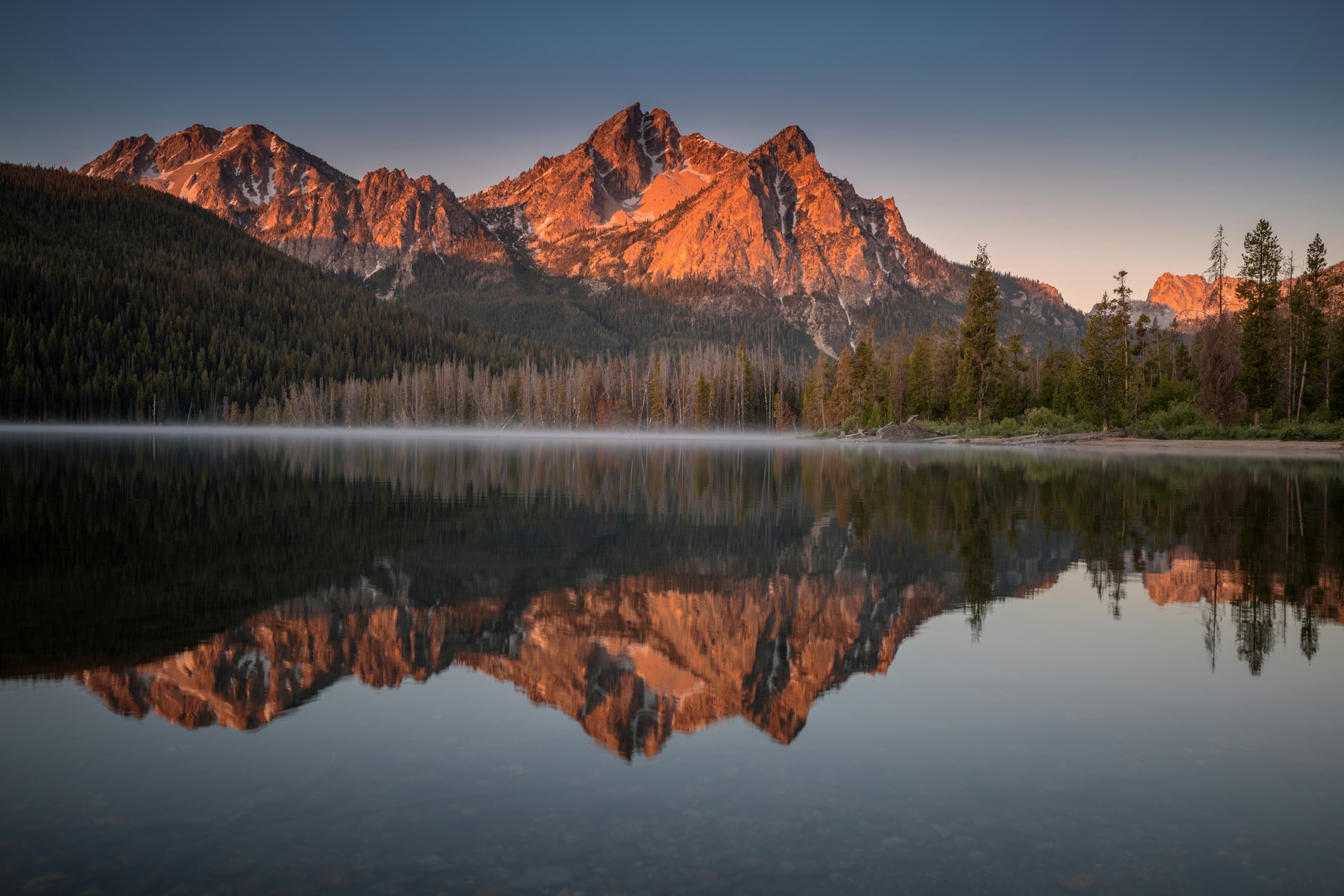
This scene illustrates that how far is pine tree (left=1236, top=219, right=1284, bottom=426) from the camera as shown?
63.2m

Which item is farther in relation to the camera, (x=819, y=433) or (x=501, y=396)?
(x=501, y=396)

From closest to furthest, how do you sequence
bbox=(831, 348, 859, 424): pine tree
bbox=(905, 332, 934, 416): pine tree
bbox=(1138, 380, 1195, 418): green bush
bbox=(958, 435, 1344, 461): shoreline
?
bbox=(958, 435, 1344, 461): shoreline < bbox=(1138, 380, 1195, 418): green bush < bbox=(905, 332, 934, 416): pine tree < bbox=(831, 348, 859, 424): pine tree

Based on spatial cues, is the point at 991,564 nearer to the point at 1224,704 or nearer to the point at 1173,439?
the point at 1224,704

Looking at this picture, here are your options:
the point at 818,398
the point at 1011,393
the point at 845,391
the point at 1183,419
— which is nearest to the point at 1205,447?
the point at 1183,419

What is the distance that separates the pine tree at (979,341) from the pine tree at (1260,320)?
20.0 metres

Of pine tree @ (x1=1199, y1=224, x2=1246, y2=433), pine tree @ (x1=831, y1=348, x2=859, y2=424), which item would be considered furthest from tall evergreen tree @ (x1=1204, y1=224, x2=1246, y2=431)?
pine tree @ (x1=831, y1=348, x2=859, y2=424)

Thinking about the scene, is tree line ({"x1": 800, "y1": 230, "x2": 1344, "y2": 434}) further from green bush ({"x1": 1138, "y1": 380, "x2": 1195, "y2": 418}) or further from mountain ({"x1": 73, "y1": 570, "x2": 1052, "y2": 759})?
mountain ({"x1": 73, "y1": 570, "x2": 1052, "y2": 759})

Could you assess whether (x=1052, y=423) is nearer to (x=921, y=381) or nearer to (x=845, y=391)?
(x=921, y=381)

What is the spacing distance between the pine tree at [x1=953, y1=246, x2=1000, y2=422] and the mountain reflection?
54494 mm

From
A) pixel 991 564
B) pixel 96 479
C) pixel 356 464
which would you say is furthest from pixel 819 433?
pixel 991 564

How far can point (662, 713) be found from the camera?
7750mm

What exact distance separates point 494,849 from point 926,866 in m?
2.50

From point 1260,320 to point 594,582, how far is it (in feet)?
221

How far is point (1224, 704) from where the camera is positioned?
26.1ft
